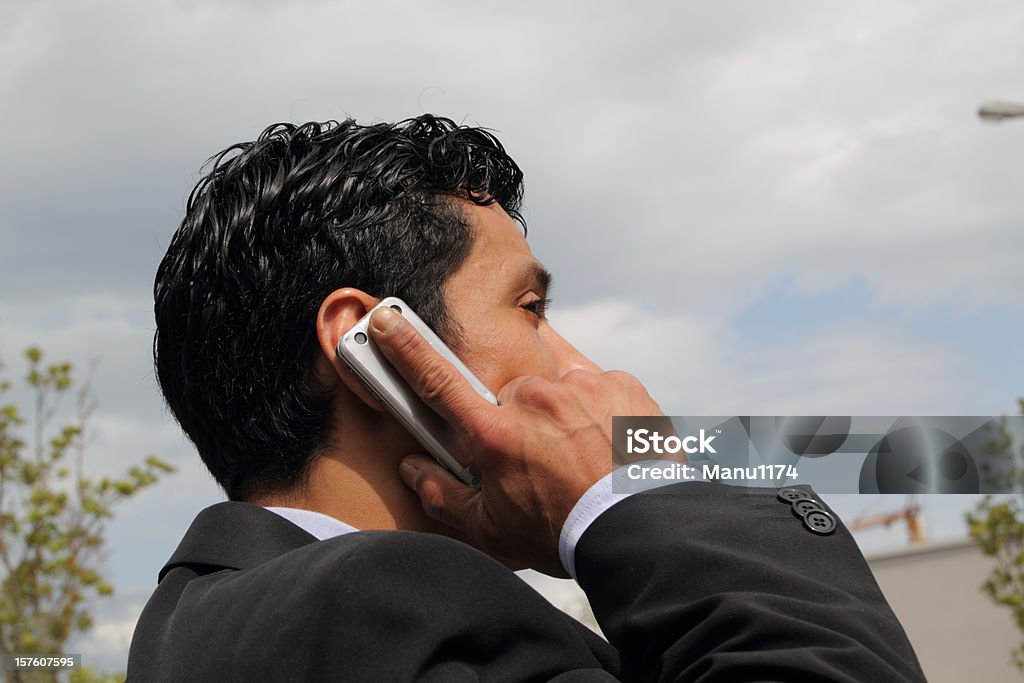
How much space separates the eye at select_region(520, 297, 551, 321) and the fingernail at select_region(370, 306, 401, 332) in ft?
1.27

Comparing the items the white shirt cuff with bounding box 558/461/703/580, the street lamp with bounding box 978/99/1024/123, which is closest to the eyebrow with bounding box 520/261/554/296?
the white shirt cuff with bounding box 558/461/703/580

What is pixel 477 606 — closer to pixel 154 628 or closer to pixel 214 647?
pixel 214 647

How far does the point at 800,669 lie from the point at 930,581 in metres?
22.0

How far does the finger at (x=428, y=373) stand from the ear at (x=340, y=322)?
4.3 inches

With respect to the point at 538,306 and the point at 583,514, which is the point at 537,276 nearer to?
the point at 538,306

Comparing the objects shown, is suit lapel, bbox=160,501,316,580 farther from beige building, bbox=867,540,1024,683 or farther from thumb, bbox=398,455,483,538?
Result: beige building, bbox=867,540,1024,683

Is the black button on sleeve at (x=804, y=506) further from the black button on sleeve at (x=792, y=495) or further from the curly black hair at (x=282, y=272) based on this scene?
the curly black hair at (x=282, y=272)

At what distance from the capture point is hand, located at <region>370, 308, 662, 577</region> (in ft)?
6.65

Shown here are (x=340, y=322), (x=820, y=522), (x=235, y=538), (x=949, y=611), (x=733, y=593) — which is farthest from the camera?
(x=949, y=611)

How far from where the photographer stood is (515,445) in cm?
211

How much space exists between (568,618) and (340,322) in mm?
849

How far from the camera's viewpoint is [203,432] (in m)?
2.51

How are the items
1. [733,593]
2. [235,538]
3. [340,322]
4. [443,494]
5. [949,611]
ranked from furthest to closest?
[949,611] < [340,322] < [443,494] < [235,538] < [733,593]

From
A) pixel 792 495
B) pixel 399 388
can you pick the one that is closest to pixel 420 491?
pixel 399 388
